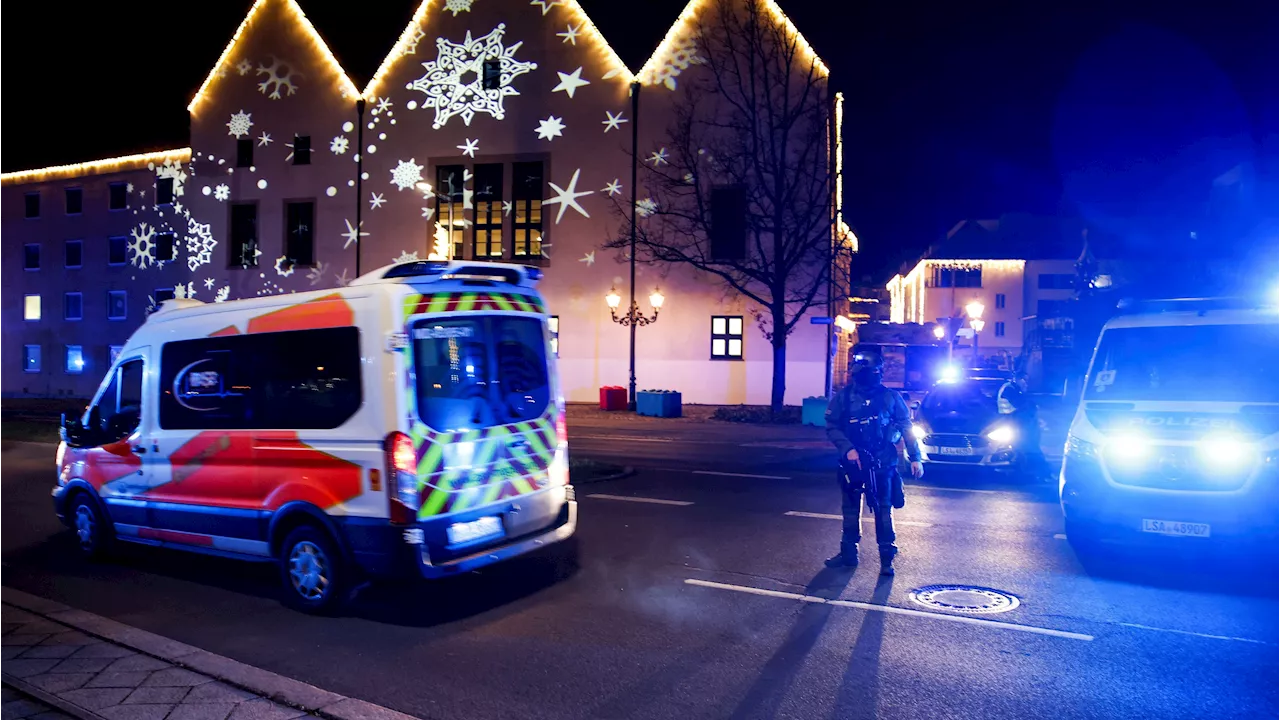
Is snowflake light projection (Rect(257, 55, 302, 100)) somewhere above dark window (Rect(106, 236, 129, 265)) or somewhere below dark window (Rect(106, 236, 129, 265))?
above

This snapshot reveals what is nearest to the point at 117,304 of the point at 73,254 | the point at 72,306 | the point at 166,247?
the point at 72,306

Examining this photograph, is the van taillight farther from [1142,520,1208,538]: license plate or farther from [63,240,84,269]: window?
[63,240,84,269]: window

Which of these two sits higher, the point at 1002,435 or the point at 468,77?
the point at 468,77

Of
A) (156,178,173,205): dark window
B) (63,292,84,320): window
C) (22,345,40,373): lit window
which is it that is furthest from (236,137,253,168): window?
(22,345,40,373): lit window

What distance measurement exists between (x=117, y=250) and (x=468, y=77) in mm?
21013

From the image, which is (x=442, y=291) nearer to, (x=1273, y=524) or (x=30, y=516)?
(x=1273, y=524)

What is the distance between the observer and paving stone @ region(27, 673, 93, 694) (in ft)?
16.3

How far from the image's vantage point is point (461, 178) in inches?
1401

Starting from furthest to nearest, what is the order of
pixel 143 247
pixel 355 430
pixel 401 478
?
1. pixel 143 247
2. pixel 355 430
3. pixel 401 478

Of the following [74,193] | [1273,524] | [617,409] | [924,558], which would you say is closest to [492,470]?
[924,558]

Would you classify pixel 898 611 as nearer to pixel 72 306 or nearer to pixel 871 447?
pixel 871 447

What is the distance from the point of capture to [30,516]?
10.9 m

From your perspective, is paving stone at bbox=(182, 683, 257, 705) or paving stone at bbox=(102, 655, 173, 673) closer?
paving stone at bbox=(182, 683, 257, 705)

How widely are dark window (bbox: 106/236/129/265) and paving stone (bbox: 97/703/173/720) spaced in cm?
4441
